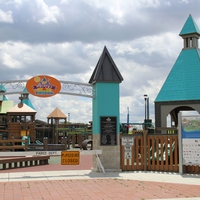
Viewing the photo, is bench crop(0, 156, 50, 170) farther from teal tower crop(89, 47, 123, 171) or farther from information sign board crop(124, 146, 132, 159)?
information sign board crop(124, 146, 132, 159)

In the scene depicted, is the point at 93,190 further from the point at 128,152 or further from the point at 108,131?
the point at 128,152

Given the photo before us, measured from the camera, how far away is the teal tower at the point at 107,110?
1491 centimetres

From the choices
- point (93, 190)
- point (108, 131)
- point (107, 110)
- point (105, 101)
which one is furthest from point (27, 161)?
point (93, 190)

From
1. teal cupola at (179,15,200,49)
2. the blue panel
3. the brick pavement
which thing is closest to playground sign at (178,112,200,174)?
the blue panel

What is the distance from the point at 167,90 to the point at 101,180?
1649cm

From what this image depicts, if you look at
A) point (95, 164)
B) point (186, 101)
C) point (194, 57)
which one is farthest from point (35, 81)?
point (194, 57)

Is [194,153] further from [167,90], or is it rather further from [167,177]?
[167,90]

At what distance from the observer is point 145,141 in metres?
15.4

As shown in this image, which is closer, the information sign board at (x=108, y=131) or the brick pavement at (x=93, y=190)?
the brick pavement at (x=93, y=190)

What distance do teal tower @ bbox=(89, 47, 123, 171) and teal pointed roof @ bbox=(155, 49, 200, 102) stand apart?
41.2 feet

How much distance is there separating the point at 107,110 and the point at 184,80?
1386 centimetres

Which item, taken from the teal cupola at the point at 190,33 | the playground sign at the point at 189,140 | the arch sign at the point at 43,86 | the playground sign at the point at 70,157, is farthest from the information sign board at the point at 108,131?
the teal cupola at the point at 190,33

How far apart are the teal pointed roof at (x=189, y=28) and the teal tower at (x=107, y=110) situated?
50.3 feet

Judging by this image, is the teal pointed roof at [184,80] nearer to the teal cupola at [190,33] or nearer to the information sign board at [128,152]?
the teal cupola at [190,33]
